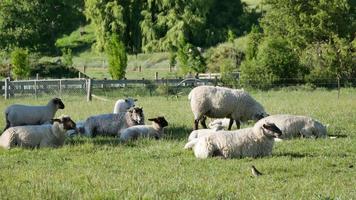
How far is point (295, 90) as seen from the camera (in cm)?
3469

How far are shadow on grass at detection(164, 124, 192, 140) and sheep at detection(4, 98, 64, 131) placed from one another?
3060 millimetres

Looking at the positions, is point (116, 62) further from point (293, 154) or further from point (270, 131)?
point (270, 131)

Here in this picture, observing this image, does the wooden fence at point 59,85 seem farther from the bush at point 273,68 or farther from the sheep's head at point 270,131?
the sheep's head at point 270,131

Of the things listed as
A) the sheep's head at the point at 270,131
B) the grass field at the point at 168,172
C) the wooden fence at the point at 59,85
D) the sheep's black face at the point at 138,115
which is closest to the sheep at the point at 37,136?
the grass field at the point at 168,172

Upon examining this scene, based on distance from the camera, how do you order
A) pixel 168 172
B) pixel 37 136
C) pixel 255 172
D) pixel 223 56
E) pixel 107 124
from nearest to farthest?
pixel 255 172, pixel 168 172, pixel 37 136, pixel 107 124, pixel 223 56

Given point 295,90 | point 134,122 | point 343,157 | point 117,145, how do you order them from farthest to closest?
point 295,90 → point 134,122 → point 117,145 → point 343,157

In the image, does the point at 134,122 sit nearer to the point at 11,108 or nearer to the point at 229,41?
the point at 11,108

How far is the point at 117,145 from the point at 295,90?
2290 centimetres

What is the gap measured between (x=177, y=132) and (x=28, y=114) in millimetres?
3874

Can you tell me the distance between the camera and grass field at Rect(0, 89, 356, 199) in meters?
8.17

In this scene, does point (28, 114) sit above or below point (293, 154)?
above

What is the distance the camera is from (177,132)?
51.4 feet

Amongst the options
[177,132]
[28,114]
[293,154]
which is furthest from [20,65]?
[293,154]

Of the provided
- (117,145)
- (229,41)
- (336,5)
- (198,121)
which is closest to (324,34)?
(336,5)
